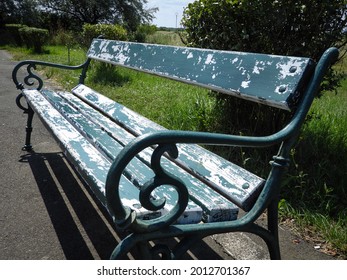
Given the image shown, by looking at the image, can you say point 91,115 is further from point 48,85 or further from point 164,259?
point 48,85

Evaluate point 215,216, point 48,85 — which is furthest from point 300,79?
point 48,85

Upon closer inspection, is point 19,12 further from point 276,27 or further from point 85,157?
point 85,157

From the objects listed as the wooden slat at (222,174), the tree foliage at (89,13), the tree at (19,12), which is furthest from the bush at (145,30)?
the wooden slat at (222,174)

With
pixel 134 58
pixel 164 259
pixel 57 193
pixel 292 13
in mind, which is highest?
pixel 292 13

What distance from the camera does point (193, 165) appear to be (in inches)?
68.7

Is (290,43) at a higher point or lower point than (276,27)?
lower

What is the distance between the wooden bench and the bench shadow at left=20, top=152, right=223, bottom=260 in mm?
454

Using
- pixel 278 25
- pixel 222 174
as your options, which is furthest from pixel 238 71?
pixel 278 25

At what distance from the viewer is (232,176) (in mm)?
1589

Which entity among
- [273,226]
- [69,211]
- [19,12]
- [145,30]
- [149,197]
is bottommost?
[69,211]

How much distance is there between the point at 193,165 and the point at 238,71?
1.60ft

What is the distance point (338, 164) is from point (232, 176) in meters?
1.58

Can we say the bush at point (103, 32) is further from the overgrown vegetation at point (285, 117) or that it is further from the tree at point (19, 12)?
the tree at point (19, 12)

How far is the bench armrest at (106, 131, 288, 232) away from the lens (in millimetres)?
1091
